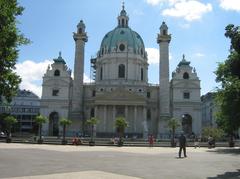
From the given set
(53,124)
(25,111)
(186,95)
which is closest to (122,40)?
(186,95)

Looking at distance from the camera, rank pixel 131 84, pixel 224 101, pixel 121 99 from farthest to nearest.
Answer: pixel 131 84, pixel 121 99, pixel 224 101

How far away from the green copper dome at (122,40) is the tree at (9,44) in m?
96.7

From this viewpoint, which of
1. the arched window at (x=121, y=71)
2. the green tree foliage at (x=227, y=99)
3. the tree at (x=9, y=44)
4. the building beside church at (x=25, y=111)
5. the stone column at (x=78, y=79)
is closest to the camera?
the tree at (x=9, y=44)

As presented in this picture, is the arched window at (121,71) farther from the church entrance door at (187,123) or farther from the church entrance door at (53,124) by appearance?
the church entrance door at (53,124)

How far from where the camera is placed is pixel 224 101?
167 feet

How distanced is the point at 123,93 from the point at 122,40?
2056cm

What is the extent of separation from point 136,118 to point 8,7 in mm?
89978

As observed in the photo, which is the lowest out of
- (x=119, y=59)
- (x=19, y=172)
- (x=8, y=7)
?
(x=19, y=172)

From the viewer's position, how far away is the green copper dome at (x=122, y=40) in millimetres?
118938

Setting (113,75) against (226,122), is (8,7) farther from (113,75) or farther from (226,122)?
(113,75)

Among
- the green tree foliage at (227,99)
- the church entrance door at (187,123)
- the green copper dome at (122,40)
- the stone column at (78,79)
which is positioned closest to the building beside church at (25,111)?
the stone column at (78,79)

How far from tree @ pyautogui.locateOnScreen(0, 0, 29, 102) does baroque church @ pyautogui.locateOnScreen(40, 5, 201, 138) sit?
82.0 m

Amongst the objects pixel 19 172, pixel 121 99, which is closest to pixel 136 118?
pixel 121 99

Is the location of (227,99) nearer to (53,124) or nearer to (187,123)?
(187,123)
